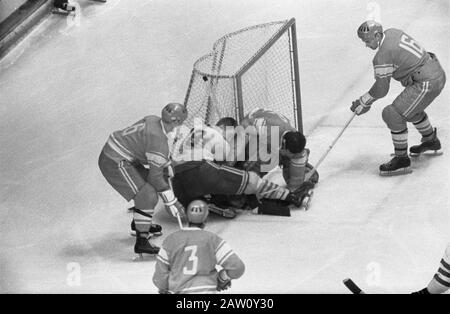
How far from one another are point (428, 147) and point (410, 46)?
2.25ft

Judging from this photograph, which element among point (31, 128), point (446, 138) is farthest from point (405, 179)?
point (31, 128)

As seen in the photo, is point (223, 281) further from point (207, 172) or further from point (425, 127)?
point (425, 127)

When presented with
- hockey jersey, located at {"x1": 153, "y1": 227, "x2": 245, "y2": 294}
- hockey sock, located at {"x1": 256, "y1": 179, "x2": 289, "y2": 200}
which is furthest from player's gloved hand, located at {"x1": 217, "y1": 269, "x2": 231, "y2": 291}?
hockey sock, located at {"x1": 256, "y1": 179, "x2": 289, "y2": 200}

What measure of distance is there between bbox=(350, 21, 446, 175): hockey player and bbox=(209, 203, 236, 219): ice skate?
100cm

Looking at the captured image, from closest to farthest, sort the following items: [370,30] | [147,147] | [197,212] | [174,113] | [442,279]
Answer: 1. [197,212]
2. [442,279]
3. [174,113]
4. [147,147]
5. [370,30]

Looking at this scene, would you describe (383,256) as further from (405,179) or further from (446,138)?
(446,138)

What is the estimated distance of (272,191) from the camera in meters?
8.68

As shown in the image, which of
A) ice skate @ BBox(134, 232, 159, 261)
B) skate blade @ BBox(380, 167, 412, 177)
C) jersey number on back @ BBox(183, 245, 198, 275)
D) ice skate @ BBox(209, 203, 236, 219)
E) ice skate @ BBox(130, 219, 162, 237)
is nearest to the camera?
jersey number on back @ BBox(183, 245, 198, 275)

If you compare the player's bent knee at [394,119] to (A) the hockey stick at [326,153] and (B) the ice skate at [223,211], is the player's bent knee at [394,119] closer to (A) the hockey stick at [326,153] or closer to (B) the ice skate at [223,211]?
(A) the hockey stick at [326,153]

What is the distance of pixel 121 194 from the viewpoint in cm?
843

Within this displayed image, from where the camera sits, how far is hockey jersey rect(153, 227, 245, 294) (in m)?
6.98

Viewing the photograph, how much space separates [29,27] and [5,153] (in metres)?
1.62

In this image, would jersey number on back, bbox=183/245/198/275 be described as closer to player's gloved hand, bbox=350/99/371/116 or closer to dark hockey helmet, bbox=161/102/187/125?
dark hockey helmet, bbox=161/102/187/125

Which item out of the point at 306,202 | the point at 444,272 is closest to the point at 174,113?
the point at 306,202
